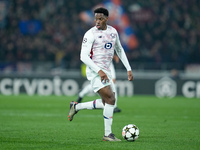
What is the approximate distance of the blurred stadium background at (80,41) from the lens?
22.1 meters

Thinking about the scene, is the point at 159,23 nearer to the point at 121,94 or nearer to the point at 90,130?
the point at 121,94

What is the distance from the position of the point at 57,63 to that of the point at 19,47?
152 inches

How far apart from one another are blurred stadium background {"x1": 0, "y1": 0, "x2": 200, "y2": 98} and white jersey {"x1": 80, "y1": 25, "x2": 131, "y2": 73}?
568 inches

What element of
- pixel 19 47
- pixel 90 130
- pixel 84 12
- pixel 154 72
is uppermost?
pixel 84 12

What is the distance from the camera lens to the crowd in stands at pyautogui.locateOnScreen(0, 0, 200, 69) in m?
24.5

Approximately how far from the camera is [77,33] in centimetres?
2658

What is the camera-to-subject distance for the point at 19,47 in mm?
25641

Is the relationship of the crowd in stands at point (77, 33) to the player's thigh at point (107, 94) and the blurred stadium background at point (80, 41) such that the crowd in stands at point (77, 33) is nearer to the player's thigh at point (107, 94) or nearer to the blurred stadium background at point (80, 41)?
the blurred stadium background at point (80, 41)

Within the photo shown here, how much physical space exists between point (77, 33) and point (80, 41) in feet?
2.66

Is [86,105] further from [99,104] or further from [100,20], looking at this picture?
[100,20]

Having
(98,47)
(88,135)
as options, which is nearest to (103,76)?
(98,47)

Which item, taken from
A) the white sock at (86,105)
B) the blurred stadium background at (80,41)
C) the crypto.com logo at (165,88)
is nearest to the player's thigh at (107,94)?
the white sock at (86,105)

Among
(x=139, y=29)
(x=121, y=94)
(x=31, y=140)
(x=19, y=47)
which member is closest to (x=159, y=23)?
(x=139, y=29)

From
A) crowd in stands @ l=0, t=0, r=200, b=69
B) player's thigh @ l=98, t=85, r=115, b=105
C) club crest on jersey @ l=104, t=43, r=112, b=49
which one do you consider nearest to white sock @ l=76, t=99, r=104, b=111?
player's thigh @ l=98, t=85, r=115, b=105
